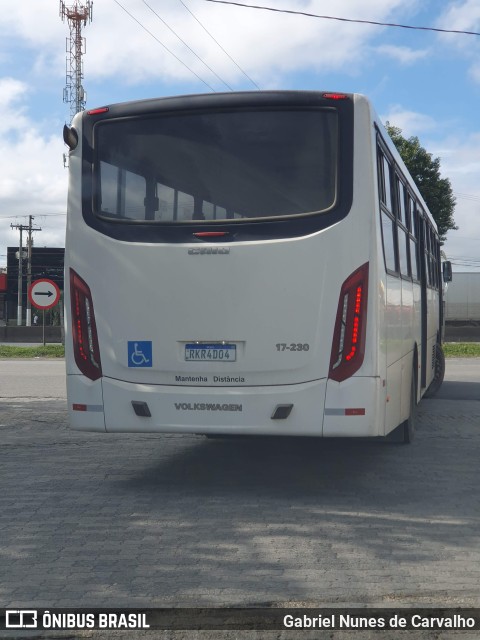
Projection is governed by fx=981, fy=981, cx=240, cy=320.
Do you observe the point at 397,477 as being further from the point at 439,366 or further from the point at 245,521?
the point at 439,366

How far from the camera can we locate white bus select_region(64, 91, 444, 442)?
7.66 meters

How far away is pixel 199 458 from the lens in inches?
Answer: 399

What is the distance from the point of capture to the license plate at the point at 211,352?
781 cm

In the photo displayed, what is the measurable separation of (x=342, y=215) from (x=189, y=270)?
51.2 inches

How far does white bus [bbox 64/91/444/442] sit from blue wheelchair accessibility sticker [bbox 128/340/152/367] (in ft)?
0.04

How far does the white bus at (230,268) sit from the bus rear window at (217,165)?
11 mm

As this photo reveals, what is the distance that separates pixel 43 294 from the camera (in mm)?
26875

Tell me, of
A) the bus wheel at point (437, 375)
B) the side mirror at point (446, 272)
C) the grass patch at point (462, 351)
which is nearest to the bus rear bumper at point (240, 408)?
the bus wheel at point (437, 375)

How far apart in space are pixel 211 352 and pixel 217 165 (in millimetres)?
1532

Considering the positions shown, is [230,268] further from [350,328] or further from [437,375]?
[437,375]

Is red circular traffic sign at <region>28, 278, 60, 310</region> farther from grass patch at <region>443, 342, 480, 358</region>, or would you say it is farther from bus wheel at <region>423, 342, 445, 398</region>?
bus wheel at <region>423, 342, 445, 398</region>

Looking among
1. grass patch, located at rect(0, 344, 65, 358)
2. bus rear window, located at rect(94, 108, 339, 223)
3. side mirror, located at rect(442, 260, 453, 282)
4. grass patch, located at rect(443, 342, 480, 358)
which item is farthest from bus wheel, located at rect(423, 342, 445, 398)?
grass patch, located at rect(0, 344, 65, 358)

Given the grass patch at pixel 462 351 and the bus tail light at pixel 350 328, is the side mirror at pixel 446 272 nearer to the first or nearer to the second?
the bus tail light at pixel 350 328

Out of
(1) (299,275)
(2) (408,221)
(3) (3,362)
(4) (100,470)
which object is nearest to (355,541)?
(1) (299,275)
